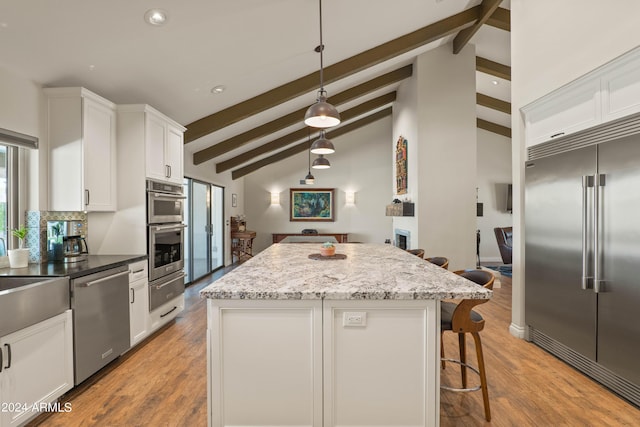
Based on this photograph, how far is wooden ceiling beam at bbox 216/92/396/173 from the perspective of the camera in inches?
289

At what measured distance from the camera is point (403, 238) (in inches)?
271

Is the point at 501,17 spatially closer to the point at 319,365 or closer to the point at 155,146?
the point at 155,146

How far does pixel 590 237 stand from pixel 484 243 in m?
6.84

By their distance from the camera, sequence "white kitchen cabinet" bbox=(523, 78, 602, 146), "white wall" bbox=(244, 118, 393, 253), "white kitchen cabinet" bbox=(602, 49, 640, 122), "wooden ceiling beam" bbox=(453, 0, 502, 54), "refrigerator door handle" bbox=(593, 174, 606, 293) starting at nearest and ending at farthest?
"white kitchen cabinet" bbox=(602, 49, 640, 122) < "refrigerator door handle" bbox=(593, 174, 606, 293) < "white kitchen cabinet" bbox=(523, 78, 602, 146) < "wooden ceiling beam" bbox=(453, 0, 502, 54) < "white wall" bbox=(244, 118, 393, 253)

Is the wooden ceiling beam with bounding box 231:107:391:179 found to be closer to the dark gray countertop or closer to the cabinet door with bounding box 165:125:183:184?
the cabinet door with bounding box 165:125:183:184

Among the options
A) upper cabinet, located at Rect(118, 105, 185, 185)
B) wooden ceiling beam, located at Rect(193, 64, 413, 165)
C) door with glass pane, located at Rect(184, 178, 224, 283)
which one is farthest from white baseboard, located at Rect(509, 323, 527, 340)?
door with glass pane, located at Rect(184, 178, 224, 283)

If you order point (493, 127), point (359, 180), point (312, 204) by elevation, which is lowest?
point (312, 204)

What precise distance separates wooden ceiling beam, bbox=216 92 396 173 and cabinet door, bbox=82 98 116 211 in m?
4.09

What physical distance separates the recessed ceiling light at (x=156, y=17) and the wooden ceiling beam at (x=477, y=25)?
12.1 ft

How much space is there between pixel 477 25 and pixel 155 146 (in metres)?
4.47

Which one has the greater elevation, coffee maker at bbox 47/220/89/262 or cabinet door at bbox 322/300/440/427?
coffee maker at bbox 47/220/89/262

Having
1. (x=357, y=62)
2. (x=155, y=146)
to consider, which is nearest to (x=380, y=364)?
(x=155, y=146)

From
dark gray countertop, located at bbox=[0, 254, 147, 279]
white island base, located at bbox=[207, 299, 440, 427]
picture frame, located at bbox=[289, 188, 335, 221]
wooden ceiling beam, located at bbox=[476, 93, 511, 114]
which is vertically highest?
wooden ceiling beam, located at bbox=[476, 93, 511, 114]

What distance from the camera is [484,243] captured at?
29.2ft
